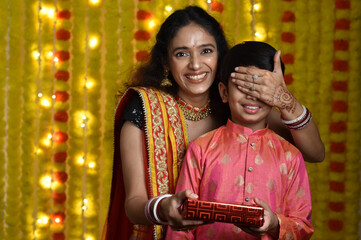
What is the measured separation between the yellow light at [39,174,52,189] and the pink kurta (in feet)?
6.22

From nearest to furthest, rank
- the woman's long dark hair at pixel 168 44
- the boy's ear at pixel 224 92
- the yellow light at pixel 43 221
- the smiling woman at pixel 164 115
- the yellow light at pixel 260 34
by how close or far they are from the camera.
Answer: the boy's ear at pixel 224 92, the smiling woman at pixel 164 115, the woman's long dark hair at pixel 168 44, the yellow light at pixel 260 34, the yellow light at pixel 43 221

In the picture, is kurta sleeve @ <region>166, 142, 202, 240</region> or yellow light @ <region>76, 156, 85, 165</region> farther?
yellow light @ <region>76, 156, 85, 165</region>

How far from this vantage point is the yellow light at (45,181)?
3.12 m

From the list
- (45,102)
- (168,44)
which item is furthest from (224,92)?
(45,102)

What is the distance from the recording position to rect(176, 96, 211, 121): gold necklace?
1902 mm

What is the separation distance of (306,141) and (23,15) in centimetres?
243

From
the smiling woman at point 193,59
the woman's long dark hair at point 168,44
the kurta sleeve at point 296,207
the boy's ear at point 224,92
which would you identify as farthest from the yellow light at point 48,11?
the kurta sleeve at point 296,207

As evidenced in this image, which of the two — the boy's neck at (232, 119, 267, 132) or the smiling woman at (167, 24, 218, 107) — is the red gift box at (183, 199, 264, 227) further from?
the smiling woman at (167, 24, 218, 107)

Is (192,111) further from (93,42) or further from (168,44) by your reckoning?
(93,42)

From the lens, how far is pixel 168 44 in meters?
1.89

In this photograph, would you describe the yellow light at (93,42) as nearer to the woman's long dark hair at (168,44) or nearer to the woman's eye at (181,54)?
the woman's long dark hair at (168,44)

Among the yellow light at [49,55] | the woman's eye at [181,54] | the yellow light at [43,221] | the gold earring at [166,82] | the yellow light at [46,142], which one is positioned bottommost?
the yellow light at [43,221]

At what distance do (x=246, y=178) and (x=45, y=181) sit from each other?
82.1 inches

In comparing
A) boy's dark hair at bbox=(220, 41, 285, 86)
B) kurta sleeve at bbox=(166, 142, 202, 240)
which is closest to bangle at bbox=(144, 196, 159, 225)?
kurta sleeve at bbox=(166, 142, 202, 240)
